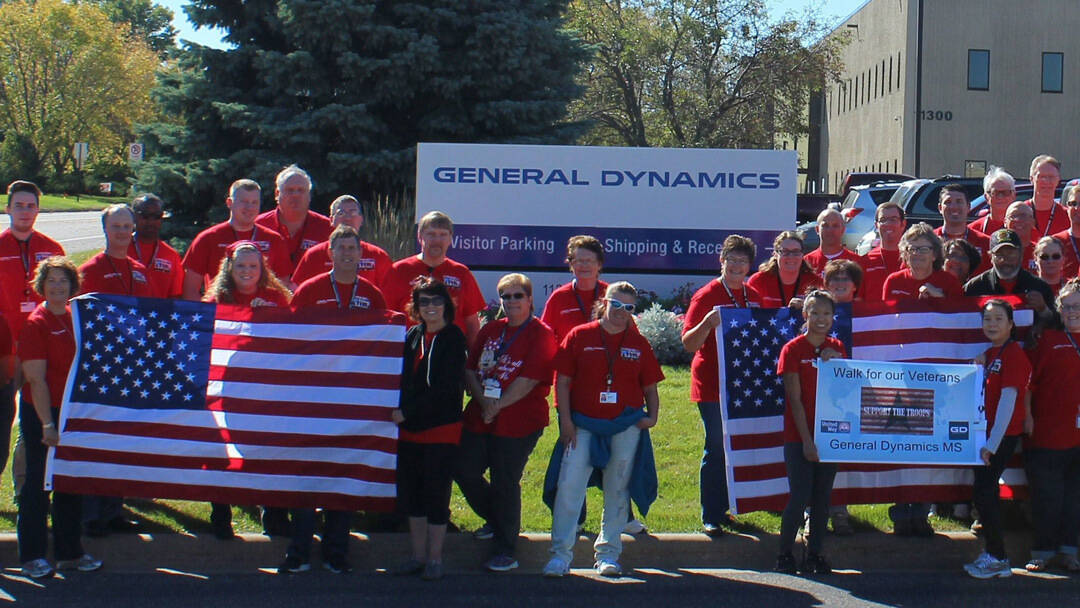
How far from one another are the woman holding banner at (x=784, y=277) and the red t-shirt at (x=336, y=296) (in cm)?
241

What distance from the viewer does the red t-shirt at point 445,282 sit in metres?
7.76

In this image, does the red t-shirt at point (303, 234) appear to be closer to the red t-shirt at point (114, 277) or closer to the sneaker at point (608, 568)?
the red t-shirt at point (114, 277)

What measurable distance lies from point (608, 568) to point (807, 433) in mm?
1388

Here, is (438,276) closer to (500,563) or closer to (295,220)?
(295,220)

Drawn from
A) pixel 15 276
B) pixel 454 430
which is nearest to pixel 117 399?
pixel 15 276

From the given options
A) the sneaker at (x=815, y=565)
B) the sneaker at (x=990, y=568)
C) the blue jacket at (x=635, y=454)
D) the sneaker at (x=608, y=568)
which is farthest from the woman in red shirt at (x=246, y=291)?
the sneaker at (x=990, y=568)

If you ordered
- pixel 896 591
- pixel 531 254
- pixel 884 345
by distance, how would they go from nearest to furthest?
pixel 896 591
pixel 884 345
pixel 531 254

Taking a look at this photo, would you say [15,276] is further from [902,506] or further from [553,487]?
[902,506]

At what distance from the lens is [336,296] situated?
7.40 m

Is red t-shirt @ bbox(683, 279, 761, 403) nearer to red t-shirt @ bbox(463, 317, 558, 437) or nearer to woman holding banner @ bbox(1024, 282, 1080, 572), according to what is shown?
red t-shirt @ bbox(463, 317, 558, 437)

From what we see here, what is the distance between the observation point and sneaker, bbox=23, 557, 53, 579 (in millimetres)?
6859

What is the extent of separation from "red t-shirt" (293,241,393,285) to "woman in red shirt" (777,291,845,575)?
108 inches

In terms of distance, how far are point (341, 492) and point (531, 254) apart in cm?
804

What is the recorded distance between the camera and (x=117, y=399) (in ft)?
23.6
